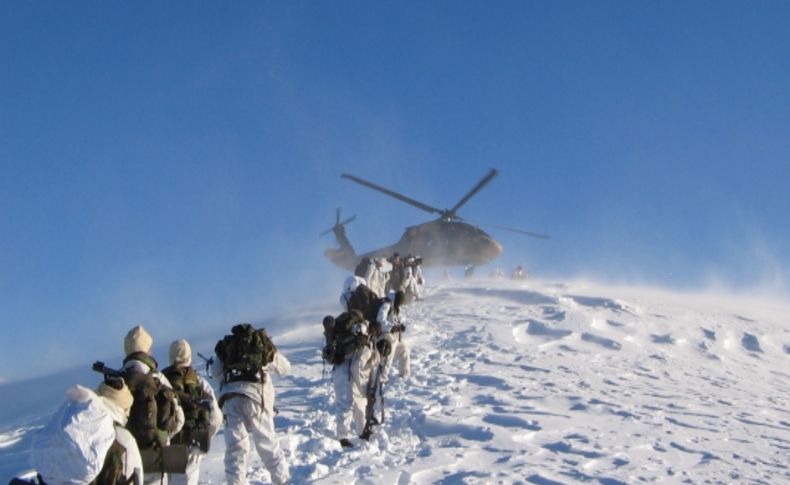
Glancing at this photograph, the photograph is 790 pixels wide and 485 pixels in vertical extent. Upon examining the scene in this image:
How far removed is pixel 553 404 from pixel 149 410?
7.85 metres

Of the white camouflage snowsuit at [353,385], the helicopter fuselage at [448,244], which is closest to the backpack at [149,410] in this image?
the white camouflage snowsuit at [353,385]

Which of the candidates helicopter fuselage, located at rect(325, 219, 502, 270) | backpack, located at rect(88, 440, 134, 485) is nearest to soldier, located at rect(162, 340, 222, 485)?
backpack, located at rect(88, 440, 134, 485)

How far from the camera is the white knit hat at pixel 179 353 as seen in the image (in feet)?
17.9

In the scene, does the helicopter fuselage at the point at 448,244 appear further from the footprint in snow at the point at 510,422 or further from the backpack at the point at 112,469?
the backpack at the point at 112,469

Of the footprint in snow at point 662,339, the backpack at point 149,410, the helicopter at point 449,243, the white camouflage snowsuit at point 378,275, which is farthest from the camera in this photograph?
the helicopter at point 449,243

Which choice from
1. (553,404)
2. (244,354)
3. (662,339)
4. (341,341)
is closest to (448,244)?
(662,339)

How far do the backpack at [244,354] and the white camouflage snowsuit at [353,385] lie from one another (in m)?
1.96

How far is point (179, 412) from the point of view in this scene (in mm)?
4539

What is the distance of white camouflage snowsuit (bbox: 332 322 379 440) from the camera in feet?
27.6

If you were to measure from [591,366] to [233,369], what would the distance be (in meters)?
9.77

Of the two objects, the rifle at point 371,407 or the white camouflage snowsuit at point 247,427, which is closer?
the white camouflage snowsuit at point 247,427

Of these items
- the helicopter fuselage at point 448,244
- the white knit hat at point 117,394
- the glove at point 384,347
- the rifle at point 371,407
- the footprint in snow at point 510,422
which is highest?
the helicopter fuselage at point 448,244

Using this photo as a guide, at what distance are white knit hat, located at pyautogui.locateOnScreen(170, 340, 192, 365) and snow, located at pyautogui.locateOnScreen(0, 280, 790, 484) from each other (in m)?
2.19

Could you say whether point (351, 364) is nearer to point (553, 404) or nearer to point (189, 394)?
point (189, 394)
